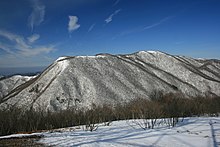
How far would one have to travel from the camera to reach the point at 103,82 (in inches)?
1960

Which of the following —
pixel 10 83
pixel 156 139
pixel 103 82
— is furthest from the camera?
pixel 10 83

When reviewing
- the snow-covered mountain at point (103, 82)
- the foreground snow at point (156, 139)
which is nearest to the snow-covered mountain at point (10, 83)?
the snow-covered mountain at point (103, 82)

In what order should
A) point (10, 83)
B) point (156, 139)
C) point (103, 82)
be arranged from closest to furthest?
point (156, 139)
point (103, 82)
point (10, 83)

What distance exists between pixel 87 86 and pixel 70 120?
88.4 feet

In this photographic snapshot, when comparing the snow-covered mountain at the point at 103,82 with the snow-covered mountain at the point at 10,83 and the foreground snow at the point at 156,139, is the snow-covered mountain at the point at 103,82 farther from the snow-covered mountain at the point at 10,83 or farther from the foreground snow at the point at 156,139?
the foreground snow at the point at 156,139

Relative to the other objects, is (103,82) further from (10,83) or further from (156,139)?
(156,139)

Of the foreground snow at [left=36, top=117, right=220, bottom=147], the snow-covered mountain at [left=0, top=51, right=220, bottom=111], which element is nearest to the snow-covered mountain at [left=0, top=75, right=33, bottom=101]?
the snow-covered mountain at [left=0, top=51, right=220, bottom=111]

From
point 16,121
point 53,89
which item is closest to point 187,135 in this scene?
point 16,121

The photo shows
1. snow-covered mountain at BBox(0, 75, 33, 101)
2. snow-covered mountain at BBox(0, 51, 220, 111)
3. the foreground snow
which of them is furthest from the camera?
snow-covered mountain at BBox(0, 75, 33, 101)

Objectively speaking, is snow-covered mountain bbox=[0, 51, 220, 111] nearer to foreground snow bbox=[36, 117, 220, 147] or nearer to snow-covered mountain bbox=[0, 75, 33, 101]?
snow-covered mountain bbox=[0, 75, 33, 101]

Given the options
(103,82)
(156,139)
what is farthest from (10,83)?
(156,139)

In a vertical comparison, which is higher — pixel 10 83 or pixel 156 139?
pixel 10 83

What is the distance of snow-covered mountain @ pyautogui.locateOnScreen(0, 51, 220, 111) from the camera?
140 ft

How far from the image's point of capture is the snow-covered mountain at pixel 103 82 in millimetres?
42631
